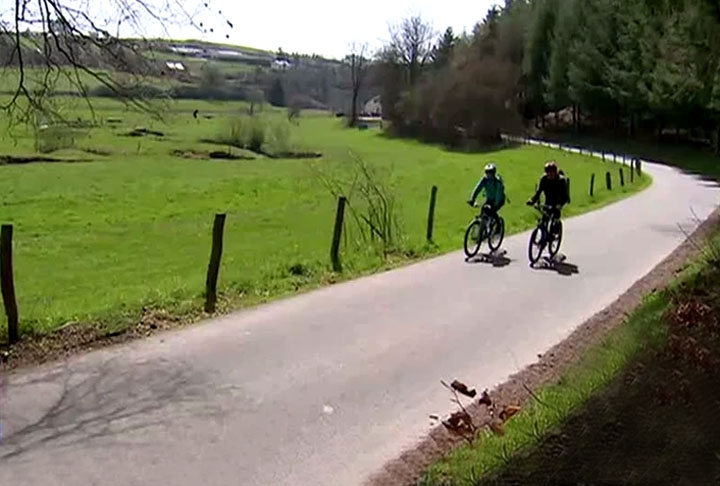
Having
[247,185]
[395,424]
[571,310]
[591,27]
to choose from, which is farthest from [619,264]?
[591,27]

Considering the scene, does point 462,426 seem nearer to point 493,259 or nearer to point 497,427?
point 497,427

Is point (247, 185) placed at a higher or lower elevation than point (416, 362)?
lower

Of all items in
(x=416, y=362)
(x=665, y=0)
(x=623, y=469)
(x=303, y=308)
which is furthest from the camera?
(x=665, y=0)

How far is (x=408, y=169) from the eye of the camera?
55.6 m

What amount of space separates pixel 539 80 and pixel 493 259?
7211 cm

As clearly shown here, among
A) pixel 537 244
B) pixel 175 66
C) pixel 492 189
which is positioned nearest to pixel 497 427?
pixel 175 66

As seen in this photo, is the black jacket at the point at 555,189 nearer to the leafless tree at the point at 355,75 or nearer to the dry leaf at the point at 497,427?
the dry leaf at the point at 497,427

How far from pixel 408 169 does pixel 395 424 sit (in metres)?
48.9

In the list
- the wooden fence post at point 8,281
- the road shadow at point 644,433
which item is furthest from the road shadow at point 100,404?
the road shadow at point 644,433

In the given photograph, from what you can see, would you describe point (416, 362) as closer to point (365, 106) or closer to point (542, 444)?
point (542, 444)

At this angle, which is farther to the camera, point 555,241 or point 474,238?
point 474,238

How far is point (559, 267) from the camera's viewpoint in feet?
51.5

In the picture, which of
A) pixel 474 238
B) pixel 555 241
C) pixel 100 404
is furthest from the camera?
pixel 474 238

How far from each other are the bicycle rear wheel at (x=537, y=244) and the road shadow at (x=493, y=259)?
42 cm
